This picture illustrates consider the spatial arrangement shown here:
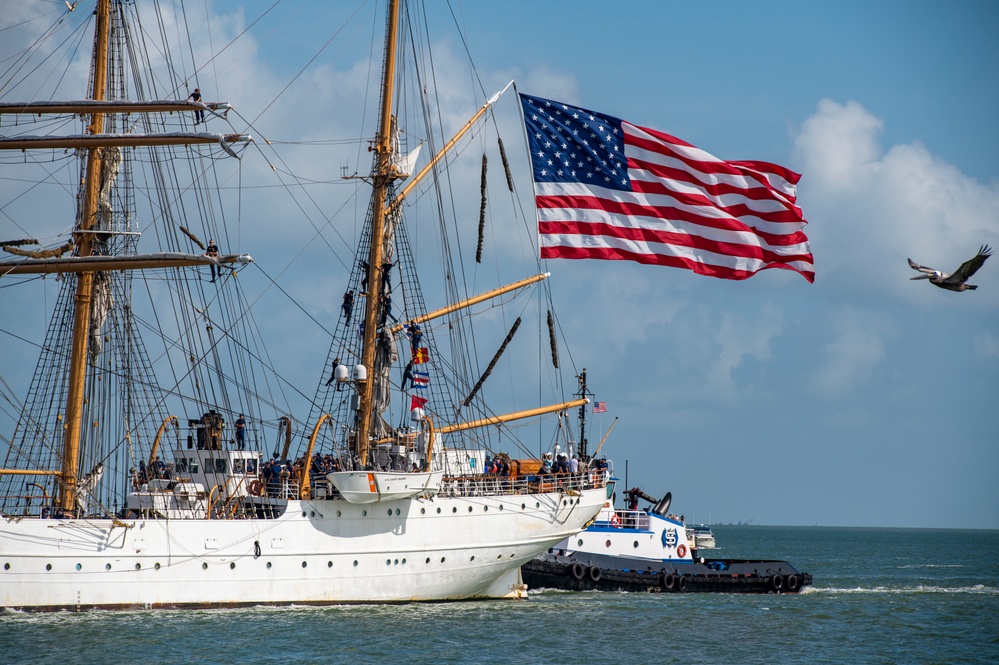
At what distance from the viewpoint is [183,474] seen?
4681 centimetres

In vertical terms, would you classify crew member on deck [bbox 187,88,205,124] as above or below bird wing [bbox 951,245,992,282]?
above

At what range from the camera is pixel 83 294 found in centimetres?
4512

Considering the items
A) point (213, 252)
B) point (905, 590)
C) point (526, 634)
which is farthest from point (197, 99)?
point (905, 590)

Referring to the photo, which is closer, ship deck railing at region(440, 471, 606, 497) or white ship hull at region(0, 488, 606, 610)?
white ship hull at region(0, 488, 606, 610)

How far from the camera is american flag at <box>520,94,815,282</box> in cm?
4238

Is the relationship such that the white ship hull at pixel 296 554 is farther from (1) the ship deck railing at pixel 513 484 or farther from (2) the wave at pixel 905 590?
(2) the wave at pixel 905 590

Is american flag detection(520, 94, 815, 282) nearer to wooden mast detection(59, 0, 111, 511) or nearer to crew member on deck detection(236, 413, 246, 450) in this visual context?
crew member on deck detection(236, 413, 246, 450)

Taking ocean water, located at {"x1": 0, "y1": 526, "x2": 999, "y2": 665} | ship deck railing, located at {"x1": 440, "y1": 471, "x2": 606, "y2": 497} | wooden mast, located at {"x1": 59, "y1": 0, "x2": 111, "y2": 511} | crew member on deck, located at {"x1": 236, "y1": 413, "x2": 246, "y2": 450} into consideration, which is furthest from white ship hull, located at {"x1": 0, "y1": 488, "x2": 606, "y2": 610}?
crew member on deck, located at {"x1": 236, "y1": 413, "x2": 246, "y2": 450}

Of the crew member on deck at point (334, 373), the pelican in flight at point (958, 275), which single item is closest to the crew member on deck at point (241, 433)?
the crew member on deck at point (334, 373)

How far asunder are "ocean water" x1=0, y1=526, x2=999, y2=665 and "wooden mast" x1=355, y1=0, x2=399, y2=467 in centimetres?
756

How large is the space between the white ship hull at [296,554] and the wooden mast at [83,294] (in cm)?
324

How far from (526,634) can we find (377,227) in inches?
647

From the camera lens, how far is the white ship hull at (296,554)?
132ft

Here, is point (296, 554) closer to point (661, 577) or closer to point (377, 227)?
point (377, 227)
